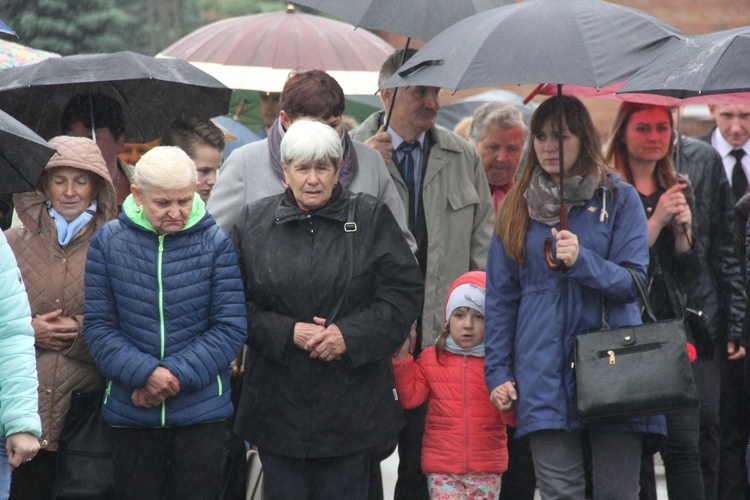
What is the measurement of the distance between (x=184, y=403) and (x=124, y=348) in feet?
1.15

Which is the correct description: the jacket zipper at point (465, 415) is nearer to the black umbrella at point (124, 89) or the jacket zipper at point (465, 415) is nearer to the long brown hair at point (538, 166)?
the long brown hair at point (538, 166)

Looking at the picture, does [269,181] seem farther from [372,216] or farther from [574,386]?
[574,386]

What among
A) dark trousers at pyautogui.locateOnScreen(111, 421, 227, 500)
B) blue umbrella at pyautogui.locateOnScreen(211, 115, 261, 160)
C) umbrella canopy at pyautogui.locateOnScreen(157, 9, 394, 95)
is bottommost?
dark trousers at pyautogui.locateOnScreen(111, 421, 227, 500)

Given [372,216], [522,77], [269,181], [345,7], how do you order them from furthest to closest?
[345,7]
[269,181]
[372,216]
[522,77]

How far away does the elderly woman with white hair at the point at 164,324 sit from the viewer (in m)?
5.13

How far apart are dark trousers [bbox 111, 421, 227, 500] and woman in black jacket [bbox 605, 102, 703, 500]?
2293 millimetres

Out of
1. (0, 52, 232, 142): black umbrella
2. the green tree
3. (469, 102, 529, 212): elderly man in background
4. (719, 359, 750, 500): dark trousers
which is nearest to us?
(0, 52, 232, 142): black umbrella

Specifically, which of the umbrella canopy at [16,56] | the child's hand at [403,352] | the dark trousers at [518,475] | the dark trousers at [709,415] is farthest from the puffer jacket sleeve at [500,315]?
the umbrella canopy at [16,56]

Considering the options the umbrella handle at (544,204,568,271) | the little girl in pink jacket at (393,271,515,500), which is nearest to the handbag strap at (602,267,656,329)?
the umbrella handle at (544,204,568,271)

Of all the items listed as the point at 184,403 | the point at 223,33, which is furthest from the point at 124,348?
the point at 223,33

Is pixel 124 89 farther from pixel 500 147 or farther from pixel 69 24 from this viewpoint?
pixel 69 24

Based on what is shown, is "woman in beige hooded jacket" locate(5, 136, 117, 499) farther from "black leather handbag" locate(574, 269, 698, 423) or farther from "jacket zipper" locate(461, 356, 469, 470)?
"black leather handbag" locate(574, 269, 698, 423)

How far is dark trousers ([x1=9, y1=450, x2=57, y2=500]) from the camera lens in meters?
5.41

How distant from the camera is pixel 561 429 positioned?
533 cm
